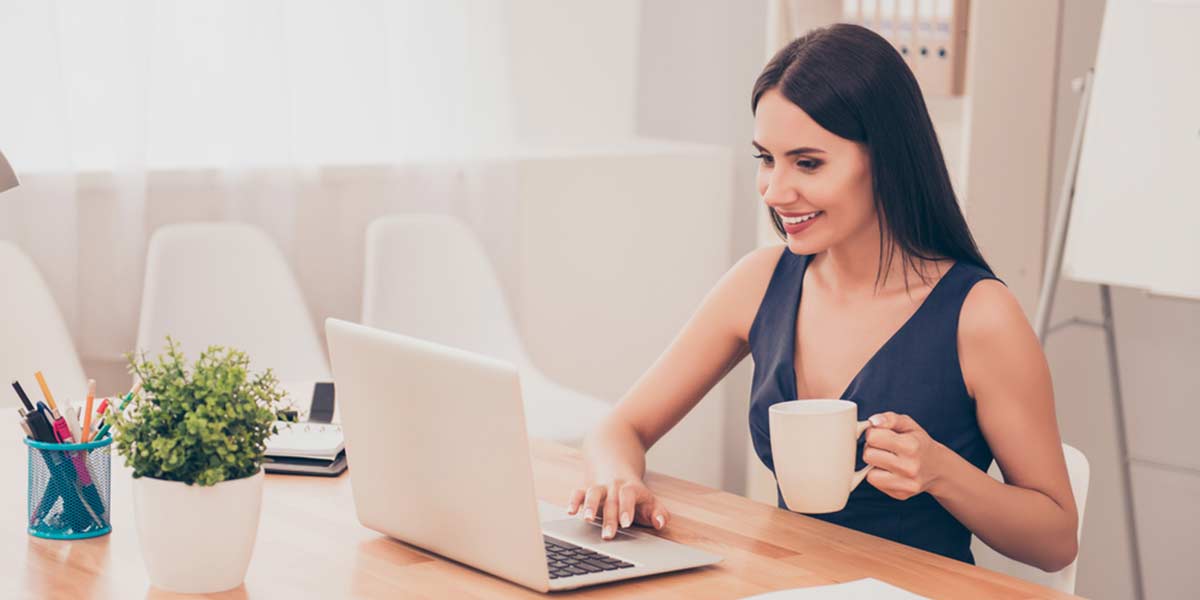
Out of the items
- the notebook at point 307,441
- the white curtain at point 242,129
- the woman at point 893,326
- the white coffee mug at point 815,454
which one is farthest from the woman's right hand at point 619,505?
the white curtain at point 242,129

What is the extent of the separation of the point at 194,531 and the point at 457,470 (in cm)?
24

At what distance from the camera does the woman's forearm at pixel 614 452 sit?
160 cm

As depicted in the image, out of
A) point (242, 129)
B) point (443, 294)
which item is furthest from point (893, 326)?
point (242, 129)

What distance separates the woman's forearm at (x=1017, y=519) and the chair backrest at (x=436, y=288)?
5.76 feet

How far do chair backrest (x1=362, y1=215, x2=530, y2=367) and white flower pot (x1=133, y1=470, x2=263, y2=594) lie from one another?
1918 mm

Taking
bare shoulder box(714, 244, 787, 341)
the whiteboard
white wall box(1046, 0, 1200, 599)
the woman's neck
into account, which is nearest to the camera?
the woman's neck

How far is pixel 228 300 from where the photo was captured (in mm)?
2984

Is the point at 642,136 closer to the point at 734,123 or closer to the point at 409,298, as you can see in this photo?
the point at 734,123

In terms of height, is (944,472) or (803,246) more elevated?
(803,246)

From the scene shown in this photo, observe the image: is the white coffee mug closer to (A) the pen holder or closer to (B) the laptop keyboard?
(B) the laptop keyboard

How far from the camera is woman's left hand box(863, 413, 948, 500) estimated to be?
1.39m

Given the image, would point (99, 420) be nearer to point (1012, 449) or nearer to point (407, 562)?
point (407, 562)

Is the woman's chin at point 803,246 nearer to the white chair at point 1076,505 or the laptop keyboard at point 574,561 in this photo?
the white chair at point 1076,505

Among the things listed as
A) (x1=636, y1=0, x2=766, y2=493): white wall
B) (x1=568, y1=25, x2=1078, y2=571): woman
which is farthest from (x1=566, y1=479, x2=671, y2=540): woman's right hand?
(x1=636, y1=0, x2=766, y2=493): white wall
